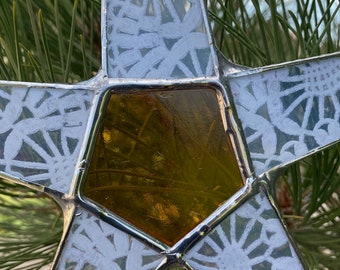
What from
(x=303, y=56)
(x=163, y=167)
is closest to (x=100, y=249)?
(x=163, y=167)

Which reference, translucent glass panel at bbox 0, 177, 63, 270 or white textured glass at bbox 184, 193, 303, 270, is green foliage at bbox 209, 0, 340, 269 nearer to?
white textured glass at bbox 184, 193, 303, 270

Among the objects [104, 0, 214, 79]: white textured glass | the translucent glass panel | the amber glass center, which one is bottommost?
the translucent glass panel

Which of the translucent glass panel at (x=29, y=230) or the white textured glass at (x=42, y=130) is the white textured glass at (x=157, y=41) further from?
the translucent glass panel at (x=29, y=230)

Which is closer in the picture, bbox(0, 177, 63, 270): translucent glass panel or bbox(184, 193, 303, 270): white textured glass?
bbox(184, 193, 303, 270): white textured glass

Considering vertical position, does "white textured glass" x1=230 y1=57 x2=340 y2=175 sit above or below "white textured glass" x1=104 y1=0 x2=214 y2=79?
below

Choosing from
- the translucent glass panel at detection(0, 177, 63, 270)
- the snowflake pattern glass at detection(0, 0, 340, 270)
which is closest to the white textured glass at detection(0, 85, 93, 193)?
the snowflake pattern glass at detection(0, 0, 340, 270)

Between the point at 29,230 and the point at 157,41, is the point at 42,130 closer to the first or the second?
the point at 157,41

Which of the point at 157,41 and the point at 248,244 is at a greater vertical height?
the point at 157,41
